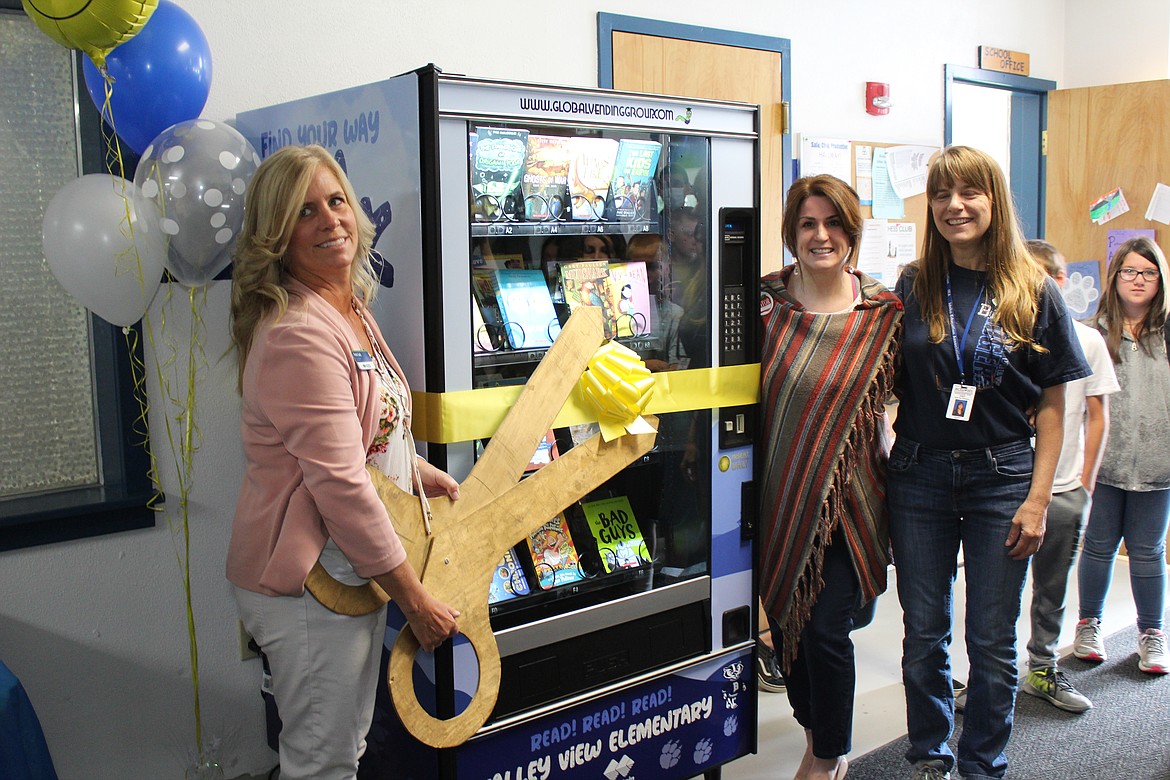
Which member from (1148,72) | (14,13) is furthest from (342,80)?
(1148,72)

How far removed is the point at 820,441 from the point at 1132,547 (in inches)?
69.3

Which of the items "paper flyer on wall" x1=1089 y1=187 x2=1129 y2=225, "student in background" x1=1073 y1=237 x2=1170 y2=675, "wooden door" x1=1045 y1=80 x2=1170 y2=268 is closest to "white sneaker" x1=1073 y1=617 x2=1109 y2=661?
"student in background" x1=1073 y1=237 x2=1170 y2=675

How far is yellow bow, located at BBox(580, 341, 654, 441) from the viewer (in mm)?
2293

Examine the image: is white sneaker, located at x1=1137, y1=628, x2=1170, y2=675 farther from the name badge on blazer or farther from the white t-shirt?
the name badge on blazer

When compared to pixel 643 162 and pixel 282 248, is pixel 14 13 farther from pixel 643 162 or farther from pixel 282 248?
pixel 643 162

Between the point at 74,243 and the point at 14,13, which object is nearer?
the point at 74,243

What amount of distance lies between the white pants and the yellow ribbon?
0.43 metres

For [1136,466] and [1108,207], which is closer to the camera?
[1136,466]

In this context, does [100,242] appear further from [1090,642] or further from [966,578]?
[1090,642]

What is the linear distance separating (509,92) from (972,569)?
5.41 feet

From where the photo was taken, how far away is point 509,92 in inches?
82.4

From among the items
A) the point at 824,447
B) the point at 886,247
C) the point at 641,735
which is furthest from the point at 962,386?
the point at 886,247

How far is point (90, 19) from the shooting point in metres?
1.85

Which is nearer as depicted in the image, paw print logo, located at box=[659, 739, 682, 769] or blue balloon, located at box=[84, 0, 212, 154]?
blue balloon, located at box=[84, 0, 212, 154]
